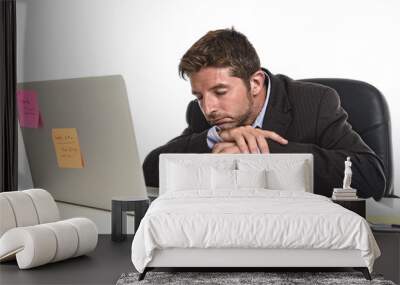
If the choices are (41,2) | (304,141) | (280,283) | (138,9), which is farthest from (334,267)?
(41,2)

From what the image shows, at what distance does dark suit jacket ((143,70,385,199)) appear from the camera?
703cm

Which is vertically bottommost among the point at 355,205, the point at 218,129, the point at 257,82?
the point at 355,205

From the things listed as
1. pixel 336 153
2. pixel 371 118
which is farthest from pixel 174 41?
pixel 371 118

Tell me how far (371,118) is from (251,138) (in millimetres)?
1214

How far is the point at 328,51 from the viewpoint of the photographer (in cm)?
712

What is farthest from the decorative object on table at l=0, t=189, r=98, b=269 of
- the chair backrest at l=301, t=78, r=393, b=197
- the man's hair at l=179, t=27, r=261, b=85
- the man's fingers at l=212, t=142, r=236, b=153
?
the chair backrest at l=301, t=78, r=393, b=197

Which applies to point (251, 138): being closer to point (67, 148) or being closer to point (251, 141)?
point (251, 141)

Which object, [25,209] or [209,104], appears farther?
[209,104]

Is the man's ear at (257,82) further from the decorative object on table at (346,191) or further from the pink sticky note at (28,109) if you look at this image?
the pink sticky note at (28,109)

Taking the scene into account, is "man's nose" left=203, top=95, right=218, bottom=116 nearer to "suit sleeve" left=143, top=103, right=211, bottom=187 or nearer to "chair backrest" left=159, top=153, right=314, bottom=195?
"suit sleeve" left=143, top=103, right=211, bottom=187

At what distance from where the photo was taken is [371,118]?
7.02 meters

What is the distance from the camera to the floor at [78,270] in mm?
5039

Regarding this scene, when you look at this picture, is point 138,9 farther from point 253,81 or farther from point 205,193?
point 205,193

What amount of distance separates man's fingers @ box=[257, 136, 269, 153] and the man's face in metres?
0.22
